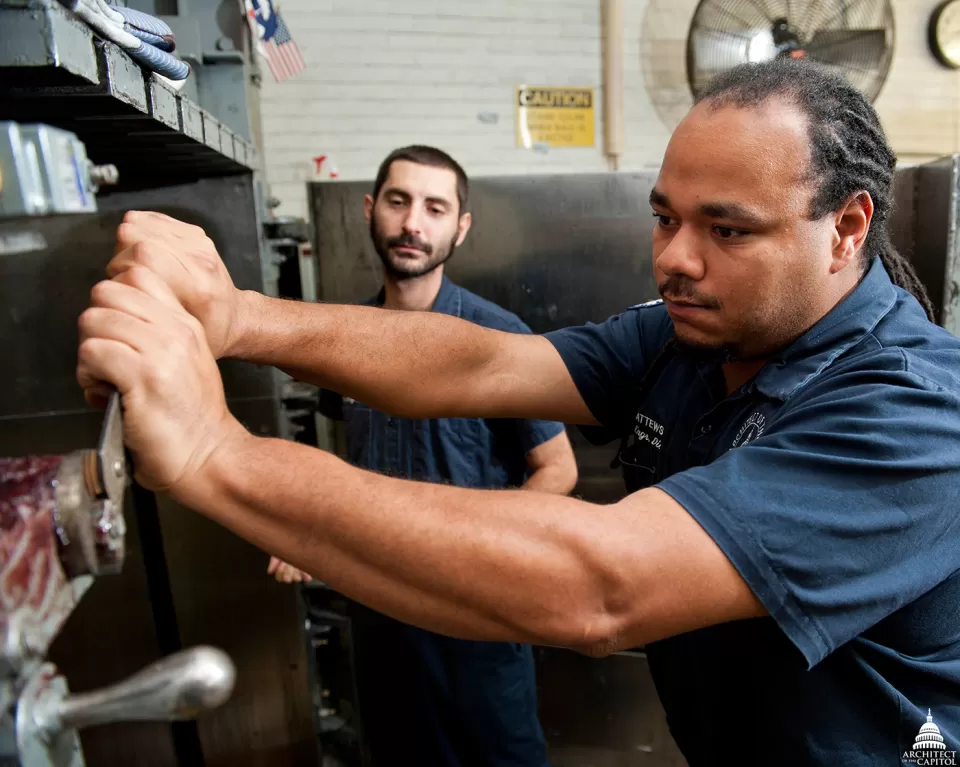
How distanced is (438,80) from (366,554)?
292 centimetres

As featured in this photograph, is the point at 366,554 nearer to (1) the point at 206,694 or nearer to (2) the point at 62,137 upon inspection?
(1) the point at 206,694

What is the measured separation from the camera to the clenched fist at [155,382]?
1.72 ft

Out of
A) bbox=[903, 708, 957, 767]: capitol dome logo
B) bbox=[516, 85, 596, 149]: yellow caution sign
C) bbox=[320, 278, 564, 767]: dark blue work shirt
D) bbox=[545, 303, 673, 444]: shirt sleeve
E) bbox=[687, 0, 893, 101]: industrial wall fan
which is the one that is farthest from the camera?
bbox=[516, 85, 596, 149]: yellow caution sign

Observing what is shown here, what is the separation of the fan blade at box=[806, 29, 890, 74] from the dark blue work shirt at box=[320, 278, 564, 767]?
6.31ft

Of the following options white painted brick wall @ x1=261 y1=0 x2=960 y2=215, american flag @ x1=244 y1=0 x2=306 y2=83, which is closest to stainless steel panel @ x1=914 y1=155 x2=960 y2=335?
white painted brick wall @ x1=261 y1=0 x2=960 y2=215

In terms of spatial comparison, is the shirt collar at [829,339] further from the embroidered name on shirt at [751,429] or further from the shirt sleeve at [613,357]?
the shirt sleeve at [613,357]

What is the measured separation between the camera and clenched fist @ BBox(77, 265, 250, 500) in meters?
0.52

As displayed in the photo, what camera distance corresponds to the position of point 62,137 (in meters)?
0.58

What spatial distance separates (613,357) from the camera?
1.17m

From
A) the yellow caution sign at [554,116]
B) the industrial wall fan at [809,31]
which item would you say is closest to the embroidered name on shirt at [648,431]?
the industrial wall fan at [809,31]

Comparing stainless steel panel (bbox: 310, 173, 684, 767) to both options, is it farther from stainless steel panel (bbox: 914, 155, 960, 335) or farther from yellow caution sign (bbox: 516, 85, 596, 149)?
yellow caution sign (bbox: 516, 85, 596, 149)

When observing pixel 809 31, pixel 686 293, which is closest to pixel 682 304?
pixel 686 293

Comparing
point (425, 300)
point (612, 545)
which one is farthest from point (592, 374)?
point (425, 300)

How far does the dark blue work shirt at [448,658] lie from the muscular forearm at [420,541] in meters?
0.93
